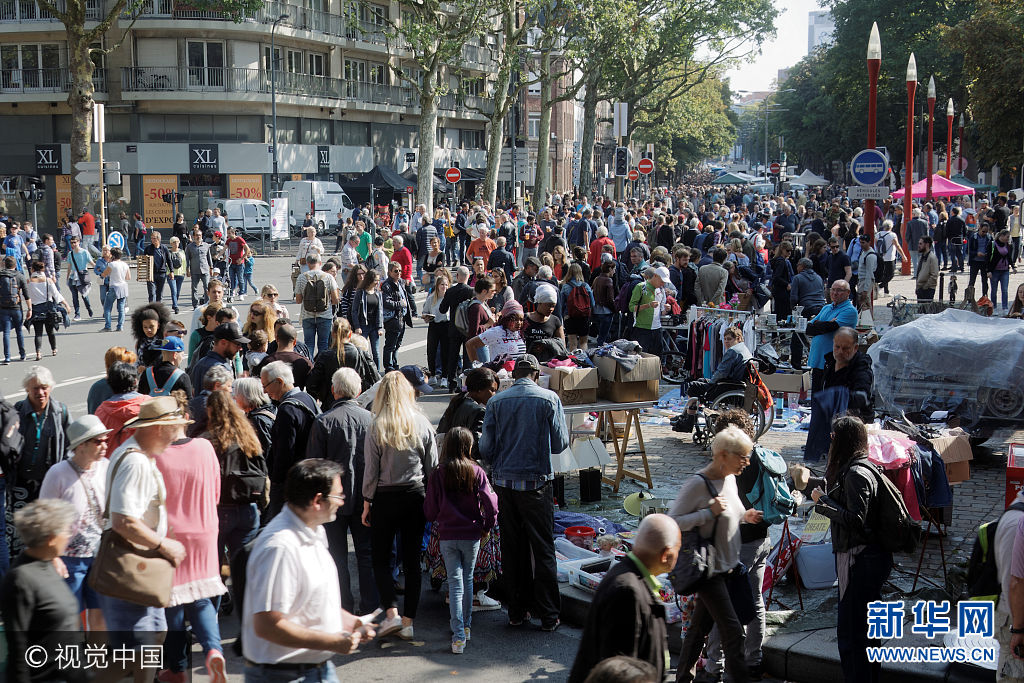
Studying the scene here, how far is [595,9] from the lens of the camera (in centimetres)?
4359

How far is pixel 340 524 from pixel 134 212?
46.6m

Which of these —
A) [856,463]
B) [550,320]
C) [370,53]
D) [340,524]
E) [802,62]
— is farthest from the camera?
[802,62]

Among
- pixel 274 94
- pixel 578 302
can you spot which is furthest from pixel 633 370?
pixel 274 94

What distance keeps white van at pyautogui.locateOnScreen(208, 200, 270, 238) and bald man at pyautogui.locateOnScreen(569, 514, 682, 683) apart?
39234mm

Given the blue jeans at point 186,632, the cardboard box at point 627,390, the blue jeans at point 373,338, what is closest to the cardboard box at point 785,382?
the cardboard box at point 627,390

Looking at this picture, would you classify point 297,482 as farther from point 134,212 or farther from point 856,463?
point 134,212

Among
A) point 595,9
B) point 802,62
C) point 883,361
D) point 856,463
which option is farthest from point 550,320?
point 802,62

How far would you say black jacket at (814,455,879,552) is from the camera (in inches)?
249

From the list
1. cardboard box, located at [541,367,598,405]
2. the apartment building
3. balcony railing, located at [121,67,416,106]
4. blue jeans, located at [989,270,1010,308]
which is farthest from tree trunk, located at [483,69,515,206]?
cardboard box, located at [541,367,598,405]

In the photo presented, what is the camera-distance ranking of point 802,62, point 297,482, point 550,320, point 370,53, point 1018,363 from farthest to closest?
1. point 802,62
2. point 370,53
3. point 550,320
4. point 1018,363
5. point 297,482

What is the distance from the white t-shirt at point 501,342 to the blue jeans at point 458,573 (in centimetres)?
454

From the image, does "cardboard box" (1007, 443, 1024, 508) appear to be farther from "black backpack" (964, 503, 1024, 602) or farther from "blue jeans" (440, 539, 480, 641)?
"blue jeans" (440, 539, 480, 641)

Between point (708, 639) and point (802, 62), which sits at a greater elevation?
point (802, 62)

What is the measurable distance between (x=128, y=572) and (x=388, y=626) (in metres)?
2.22
